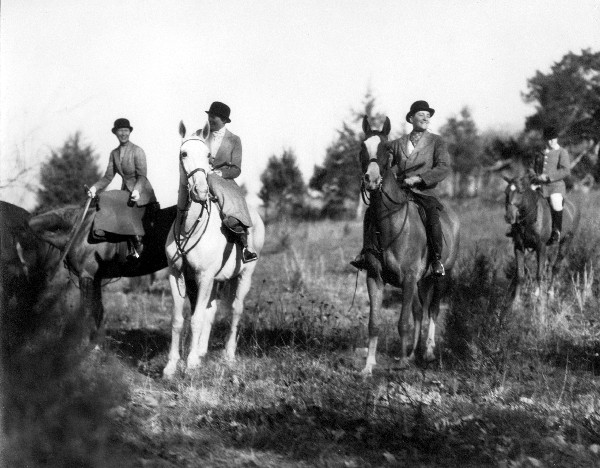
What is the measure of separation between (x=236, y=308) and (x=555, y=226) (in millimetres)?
8164

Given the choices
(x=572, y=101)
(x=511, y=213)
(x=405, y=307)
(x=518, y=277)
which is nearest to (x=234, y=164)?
(x=405, y=307)

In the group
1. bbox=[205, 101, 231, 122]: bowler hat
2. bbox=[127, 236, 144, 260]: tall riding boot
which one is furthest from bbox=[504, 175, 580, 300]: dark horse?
bbox=[127, 236, 144, 260]: tall riding boot

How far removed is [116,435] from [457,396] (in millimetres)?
4013

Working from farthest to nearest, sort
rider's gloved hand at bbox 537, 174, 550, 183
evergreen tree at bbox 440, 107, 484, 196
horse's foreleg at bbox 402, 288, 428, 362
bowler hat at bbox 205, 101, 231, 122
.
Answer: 1. evergreen tree at bbox 440, 107, 484, 196
2. rider's gloved hand at bbox 537, 174, 550, 183
3. horse's foreleg at bbox 402, 288, 428, 362
4. bowler hat at bbox 205, 101, 231, 122

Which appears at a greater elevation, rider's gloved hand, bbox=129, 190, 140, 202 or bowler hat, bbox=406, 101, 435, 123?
bowler hat, bbox=406, 101, 435, 123

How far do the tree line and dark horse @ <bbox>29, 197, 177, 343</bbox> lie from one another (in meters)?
19.3

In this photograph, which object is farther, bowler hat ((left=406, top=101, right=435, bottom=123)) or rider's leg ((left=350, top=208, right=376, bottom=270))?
bowler hat ((left=406, top=101, right=435, bottom=123))

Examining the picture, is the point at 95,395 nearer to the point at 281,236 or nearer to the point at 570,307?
the point at 570,307

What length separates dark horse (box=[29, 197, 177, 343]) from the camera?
10.8 meters

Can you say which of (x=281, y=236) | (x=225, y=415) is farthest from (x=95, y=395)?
(x=281, y=236)

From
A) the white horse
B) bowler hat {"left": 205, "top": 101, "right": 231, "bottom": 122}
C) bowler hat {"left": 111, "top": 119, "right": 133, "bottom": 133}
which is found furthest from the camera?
bowler hat {"left": 111, "top": 119, "right": 133, "bottom": 133}

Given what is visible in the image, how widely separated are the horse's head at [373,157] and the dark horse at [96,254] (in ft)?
11.1

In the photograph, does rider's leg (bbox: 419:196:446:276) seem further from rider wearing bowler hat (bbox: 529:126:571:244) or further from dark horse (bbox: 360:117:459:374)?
rider wearing bowler hat (bbox: 529:126:571:244)

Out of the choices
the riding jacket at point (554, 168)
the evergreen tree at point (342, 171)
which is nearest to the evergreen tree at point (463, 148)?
the evergreen tree at point (342, 171)
